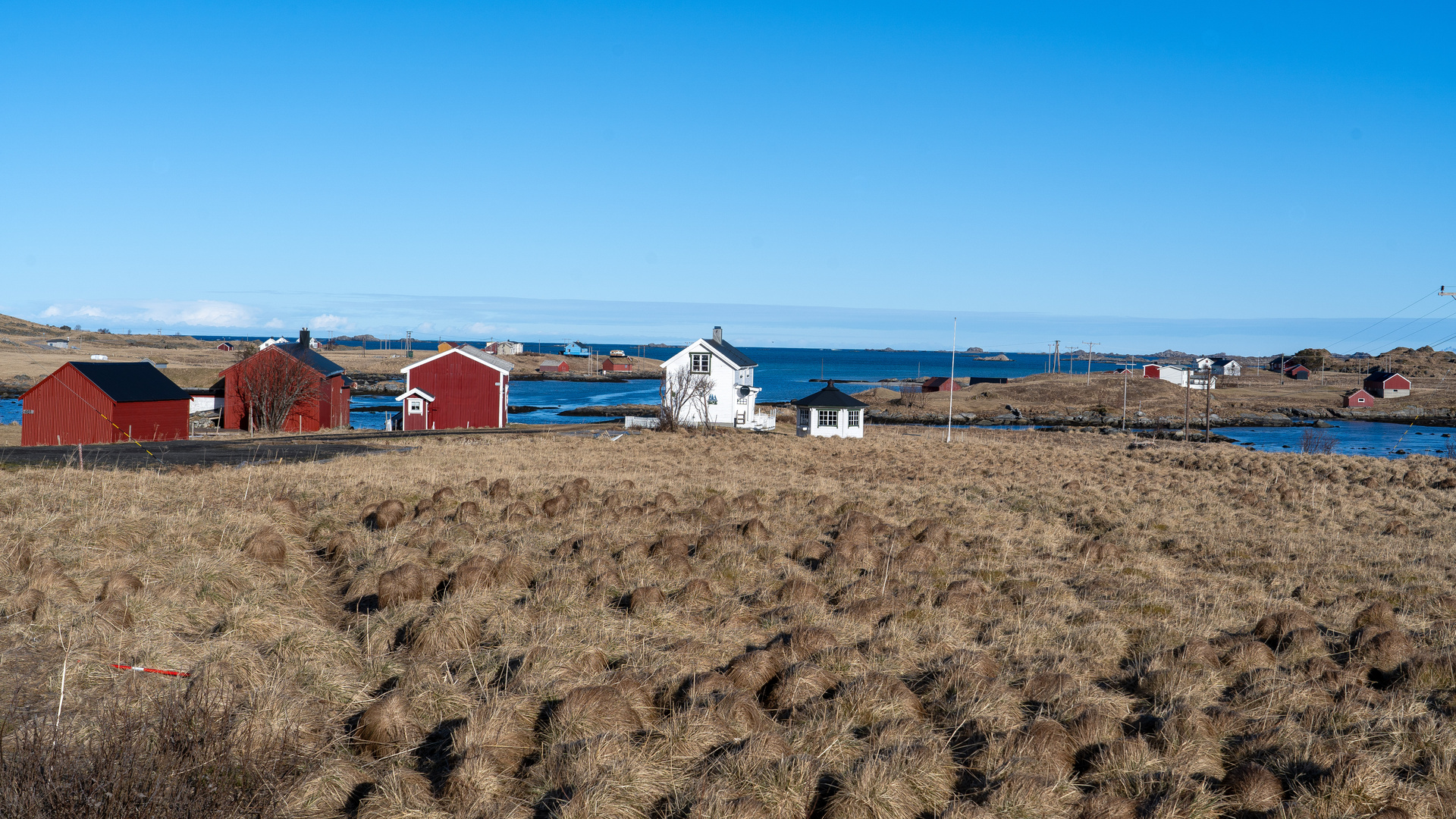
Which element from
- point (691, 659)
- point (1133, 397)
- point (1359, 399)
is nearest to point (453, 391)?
→ point (691, 659)

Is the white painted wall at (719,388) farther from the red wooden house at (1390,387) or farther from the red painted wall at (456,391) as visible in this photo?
the red wooden house at (1390,387)

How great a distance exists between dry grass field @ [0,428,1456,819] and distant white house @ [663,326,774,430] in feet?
109

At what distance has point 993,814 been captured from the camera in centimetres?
607

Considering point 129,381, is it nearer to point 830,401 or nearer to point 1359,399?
point 830,401

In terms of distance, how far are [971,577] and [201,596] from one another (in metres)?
9.71

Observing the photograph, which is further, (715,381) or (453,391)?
(715,381)

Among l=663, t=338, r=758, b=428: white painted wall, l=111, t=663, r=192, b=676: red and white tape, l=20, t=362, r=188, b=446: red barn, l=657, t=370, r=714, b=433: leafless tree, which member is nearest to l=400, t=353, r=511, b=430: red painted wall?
l=657, t=370, r=714, b=433: leafless tree

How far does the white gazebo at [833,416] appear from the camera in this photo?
4794 centimetres

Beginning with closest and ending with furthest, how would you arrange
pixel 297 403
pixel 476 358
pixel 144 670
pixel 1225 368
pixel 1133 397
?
pixel 144 670 < pixel 297 403 < pixel 476 358 < pixel 1133 397 < pixel 1225 368

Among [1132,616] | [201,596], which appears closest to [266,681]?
[201,596]

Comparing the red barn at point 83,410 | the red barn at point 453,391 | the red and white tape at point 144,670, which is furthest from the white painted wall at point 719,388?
the red and white tape at point 144,670

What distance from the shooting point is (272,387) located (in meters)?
45.6

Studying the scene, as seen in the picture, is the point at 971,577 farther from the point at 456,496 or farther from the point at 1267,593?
the point at 456,496

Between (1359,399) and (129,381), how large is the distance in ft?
397
